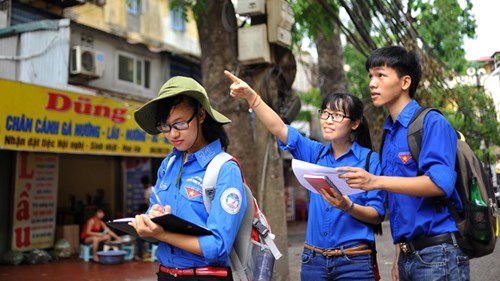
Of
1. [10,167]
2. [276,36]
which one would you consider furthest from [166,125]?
[10,167]

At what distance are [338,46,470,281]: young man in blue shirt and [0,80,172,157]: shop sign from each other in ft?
23.5

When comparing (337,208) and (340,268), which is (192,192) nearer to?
(337,208)

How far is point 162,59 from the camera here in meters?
13.7

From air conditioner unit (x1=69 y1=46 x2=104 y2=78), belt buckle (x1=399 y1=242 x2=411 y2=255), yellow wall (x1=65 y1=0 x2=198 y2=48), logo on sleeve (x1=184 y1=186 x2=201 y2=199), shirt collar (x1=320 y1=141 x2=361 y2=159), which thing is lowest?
belt buckle (x1=399 y1=242 x2=411 y2=255)

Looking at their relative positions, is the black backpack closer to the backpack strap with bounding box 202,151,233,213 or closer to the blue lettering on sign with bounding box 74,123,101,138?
the backpack strap with bounding box 202,151,233,213

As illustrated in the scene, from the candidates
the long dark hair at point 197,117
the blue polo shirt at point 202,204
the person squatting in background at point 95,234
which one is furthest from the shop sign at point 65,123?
the blue polo shirt at point 202,204

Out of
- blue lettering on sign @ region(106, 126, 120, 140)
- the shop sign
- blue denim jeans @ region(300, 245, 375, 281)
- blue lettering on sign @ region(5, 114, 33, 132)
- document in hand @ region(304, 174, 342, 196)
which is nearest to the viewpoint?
document in hand @ region(304, 174, 342, 196)

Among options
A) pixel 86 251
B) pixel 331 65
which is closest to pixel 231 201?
pixel 86 251

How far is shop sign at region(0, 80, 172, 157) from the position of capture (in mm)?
8242

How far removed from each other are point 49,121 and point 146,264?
3.41 m

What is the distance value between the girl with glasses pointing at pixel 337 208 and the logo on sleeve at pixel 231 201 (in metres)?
0.73

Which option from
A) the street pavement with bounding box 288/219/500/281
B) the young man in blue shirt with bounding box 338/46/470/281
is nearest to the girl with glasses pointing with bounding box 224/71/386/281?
the young man in blue shirt with bounding box 338/46/470/281

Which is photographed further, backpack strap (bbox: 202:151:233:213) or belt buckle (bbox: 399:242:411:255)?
belt buckle (bbox: 399:242:411:255)

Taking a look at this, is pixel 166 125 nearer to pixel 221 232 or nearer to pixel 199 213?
pixel 199 213
